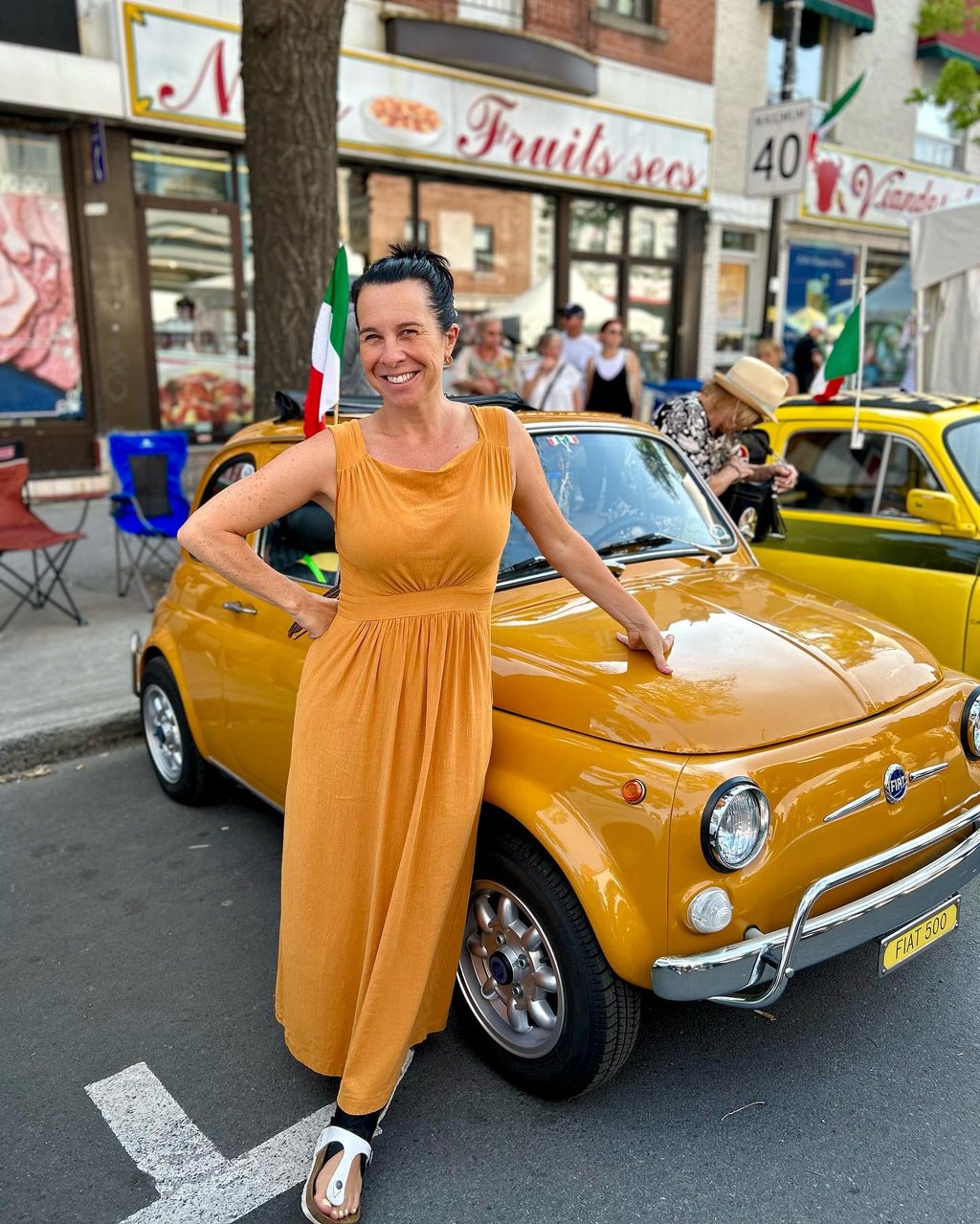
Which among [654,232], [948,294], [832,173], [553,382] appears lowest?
[553,382]

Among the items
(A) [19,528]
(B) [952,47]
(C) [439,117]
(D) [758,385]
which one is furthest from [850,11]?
(A) [19,528]

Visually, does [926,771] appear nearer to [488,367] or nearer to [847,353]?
[847,353]

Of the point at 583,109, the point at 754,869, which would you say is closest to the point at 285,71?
the point at 754,869

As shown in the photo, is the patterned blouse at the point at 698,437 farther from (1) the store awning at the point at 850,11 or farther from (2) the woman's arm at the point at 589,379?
(1) the store awning at the point at 850,11

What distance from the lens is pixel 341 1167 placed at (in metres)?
2.37

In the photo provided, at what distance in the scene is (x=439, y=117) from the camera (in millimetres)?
12312

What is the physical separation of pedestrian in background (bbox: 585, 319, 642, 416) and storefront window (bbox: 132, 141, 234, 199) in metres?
4.80

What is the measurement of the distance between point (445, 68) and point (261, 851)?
1110 centimetres

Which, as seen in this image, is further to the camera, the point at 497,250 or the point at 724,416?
the point at 497,250

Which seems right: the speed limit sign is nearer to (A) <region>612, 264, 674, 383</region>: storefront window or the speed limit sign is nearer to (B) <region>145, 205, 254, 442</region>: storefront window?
(A) <region>612, 264, 674, 383</region>: storefront window

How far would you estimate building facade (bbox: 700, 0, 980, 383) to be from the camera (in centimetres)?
1633

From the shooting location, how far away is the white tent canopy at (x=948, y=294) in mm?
9422

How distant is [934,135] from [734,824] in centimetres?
2237

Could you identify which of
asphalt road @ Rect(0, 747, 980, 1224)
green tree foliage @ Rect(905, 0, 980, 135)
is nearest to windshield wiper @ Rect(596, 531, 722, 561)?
asphalt road @ Rect(0, 747, 980, 1224)
